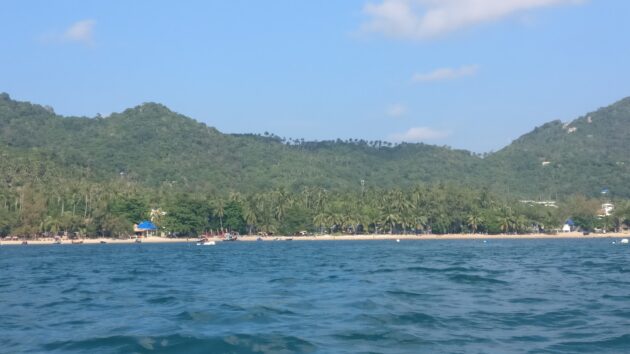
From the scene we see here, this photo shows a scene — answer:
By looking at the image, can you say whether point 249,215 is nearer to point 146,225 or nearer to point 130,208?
point 146,225

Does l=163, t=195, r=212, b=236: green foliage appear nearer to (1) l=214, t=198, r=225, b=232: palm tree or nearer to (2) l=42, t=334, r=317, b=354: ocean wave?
(1) l=214, t=198, r=225, b=232: palm tree

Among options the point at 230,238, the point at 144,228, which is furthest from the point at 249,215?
the point at 144,228

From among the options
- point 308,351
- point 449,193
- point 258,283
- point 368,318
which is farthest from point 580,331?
point 449,193

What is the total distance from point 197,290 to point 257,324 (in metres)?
11.0

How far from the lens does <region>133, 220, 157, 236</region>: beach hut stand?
143375 mm

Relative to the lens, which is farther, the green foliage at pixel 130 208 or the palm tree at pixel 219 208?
the palm tree at pixel 219 208

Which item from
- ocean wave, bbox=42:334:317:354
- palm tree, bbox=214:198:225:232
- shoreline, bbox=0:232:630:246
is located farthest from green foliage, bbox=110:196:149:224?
ocean wave, bbox=42:334:317:354

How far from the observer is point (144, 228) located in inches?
5640

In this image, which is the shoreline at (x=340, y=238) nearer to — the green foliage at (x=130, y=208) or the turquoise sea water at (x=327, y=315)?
the green foliage at (x=130, y=208)

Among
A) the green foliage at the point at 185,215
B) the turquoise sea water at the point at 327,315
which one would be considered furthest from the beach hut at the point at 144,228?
the turquoise sea water at the point at 327,315

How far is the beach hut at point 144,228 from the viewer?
470ft

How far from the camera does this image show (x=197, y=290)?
29766mm

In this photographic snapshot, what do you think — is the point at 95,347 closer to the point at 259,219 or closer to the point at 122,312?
the point at 122,312

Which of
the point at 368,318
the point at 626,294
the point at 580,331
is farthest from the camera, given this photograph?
the point at 626,294
